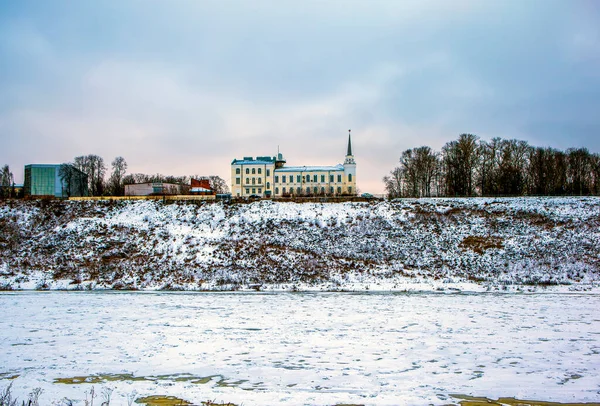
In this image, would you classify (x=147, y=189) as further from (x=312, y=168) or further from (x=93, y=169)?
(x=312, y=168)

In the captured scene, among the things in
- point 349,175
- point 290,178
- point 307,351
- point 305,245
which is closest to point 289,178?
point 290,178

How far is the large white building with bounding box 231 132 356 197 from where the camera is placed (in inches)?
3233

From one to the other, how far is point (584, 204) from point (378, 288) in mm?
28919

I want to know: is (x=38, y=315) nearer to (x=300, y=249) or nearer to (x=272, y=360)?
(x=272, y=360)

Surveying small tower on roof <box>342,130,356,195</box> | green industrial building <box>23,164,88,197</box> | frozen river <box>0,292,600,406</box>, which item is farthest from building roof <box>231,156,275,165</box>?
frozen river <box>0,292,600,406</box>

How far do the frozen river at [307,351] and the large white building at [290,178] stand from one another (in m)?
60.5

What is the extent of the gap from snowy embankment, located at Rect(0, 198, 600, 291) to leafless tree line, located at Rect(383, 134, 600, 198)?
19569 mm

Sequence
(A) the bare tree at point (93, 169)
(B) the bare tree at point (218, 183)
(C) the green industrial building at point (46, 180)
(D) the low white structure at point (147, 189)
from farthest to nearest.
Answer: (B) the bare tree at point (218, 183) < (A) the bare tree at point (93, 169) < (C) the green industrial building at point (46, 180) < (D) the low white structure at point (147, 189)

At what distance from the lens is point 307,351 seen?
13.1m

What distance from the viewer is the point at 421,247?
37.9 meters

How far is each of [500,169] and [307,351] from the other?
6335 cm

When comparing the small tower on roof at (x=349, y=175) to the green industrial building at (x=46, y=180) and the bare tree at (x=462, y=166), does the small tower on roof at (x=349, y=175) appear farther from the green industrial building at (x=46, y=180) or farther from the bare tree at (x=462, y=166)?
the green industrial building at (x=46, y=180)

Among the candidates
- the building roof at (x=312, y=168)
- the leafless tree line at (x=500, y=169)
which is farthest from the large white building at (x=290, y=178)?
the leafless tree line at (x=500, y=169)

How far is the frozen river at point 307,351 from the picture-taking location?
9.91 meters
